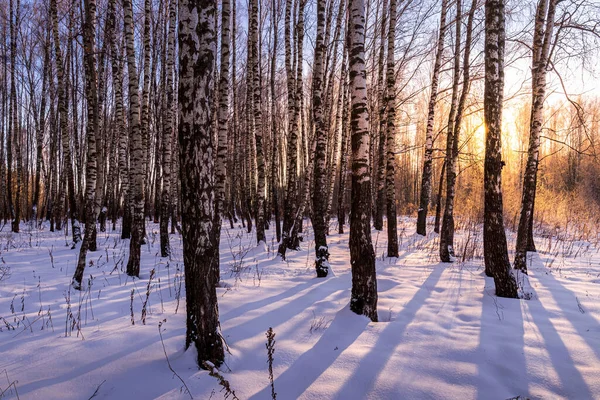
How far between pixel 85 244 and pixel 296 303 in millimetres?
3768

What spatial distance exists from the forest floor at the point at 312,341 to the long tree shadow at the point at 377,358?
0.01 m

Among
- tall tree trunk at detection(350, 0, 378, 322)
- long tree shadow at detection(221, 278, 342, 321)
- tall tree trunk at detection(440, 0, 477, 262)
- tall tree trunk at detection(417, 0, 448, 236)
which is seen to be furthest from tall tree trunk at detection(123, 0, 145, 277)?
tall tree trunk at detection(417, 0, 448, 236)

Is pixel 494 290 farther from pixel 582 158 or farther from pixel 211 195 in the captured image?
pixel 582 158

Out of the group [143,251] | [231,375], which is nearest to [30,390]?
[231,375]

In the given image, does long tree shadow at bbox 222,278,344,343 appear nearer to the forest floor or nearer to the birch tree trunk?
the forest floor

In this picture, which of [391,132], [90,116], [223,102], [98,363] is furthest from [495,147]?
[90,116]

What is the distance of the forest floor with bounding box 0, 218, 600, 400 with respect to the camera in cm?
255

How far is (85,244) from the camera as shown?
532 centimetres

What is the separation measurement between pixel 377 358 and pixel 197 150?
8.30 feet

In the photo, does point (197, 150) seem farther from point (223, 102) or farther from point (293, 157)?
point (293, 157)

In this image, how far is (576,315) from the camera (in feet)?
13.7

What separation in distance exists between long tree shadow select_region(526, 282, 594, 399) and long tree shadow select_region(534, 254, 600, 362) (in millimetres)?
248

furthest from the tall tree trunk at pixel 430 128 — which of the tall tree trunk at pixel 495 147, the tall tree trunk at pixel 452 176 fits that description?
the tall tree trunk at pixel 495 147

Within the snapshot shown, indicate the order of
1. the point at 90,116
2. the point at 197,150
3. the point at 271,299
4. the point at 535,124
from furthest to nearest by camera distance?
the point at 535,124
the point at 90,116
the point at 271,299
the point at 197,150
